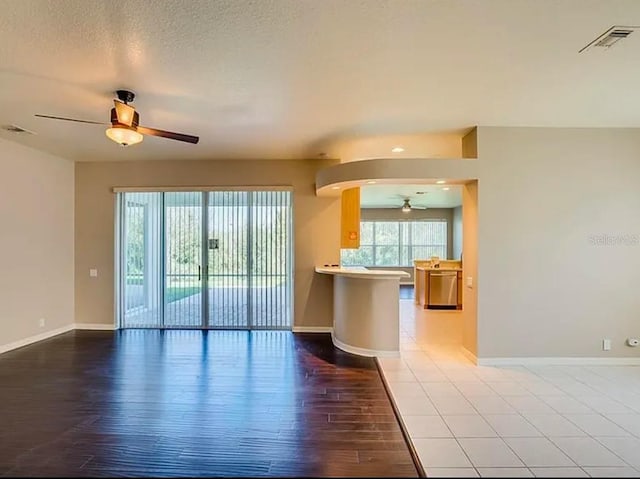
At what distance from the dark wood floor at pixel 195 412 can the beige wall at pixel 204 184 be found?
1.11 meters

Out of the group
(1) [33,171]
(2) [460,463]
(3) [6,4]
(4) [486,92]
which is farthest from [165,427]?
(1) [33,171]

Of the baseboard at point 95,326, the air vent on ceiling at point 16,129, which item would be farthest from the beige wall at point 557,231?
the baseboard at point 95,326

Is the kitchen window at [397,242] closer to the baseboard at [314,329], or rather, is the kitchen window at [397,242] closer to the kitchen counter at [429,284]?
the kitchen counter at [429,284]

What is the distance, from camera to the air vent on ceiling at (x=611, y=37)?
7.99 ft

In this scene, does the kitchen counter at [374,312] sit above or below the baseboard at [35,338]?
above

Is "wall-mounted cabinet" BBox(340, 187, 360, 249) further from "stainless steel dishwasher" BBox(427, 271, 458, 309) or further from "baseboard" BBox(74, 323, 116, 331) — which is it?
"baseboard" BBox(74, 323, 116, 331)

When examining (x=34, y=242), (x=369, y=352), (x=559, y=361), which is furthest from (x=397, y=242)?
(x=34, y=242)

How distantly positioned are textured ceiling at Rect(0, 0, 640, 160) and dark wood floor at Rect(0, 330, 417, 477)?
242cm

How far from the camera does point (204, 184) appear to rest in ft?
20.4

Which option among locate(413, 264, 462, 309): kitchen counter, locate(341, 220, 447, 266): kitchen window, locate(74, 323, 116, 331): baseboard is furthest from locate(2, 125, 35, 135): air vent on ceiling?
locate(341, 220, 447, 266): kitchen window

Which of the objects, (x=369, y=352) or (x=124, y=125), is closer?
(x=124, y=125)

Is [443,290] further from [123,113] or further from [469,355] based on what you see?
[123,113]

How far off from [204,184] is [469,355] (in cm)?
462

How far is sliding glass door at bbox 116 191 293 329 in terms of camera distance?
6.34 meters
